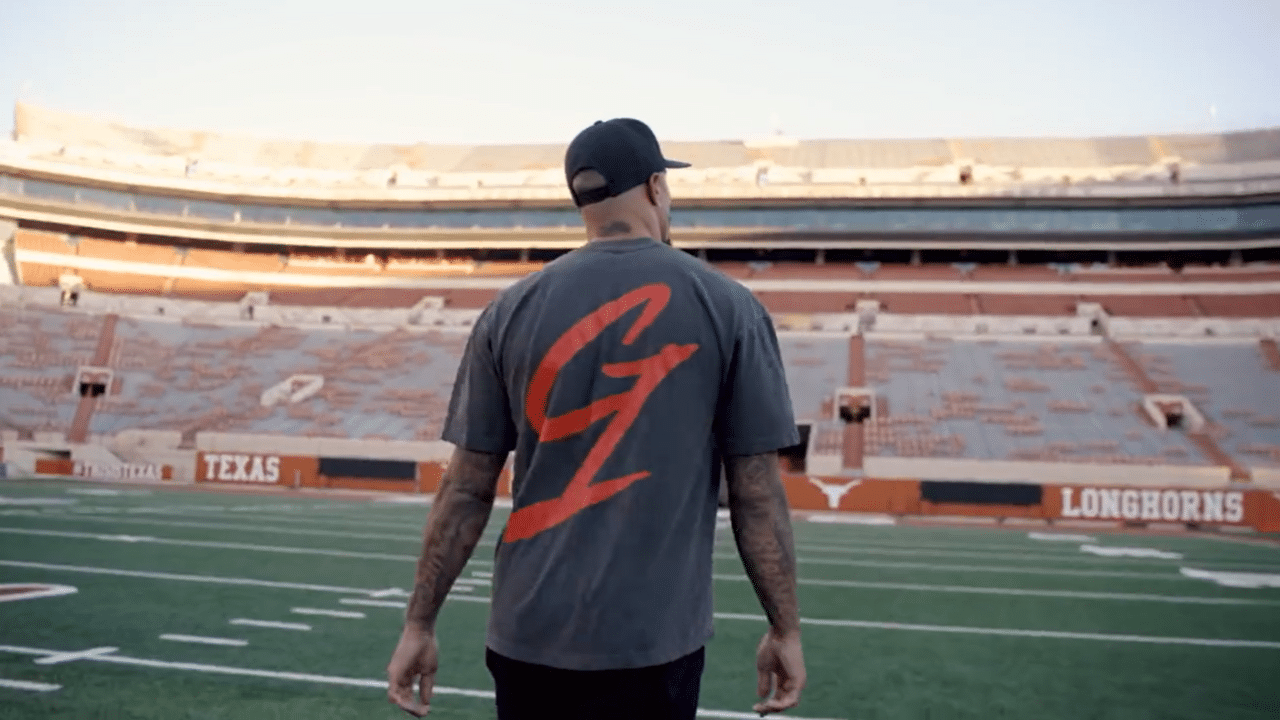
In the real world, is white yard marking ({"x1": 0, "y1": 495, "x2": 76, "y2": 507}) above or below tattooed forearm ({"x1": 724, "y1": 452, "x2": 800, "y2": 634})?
below

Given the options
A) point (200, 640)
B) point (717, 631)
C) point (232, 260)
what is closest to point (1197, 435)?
point (717, 631)

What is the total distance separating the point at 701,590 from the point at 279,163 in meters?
46.1

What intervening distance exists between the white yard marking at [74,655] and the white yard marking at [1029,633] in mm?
4127

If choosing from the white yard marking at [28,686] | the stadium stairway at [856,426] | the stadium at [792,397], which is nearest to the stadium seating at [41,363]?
the stadium at [792,397]

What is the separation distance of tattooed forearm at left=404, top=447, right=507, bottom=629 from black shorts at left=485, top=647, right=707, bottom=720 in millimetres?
266

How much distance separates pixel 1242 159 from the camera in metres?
40.0

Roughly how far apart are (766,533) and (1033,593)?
847cm

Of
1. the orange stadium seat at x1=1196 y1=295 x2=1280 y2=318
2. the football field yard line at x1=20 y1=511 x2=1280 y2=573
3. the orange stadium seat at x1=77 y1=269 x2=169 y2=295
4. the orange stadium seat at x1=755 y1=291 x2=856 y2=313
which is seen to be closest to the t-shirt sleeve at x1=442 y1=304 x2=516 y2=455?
the football field yard line at x1=20 y1=511 x2=1280 y2=573

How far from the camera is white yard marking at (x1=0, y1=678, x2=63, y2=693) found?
202 inches

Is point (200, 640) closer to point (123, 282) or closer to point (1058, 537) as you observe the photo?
point (1058, 537)

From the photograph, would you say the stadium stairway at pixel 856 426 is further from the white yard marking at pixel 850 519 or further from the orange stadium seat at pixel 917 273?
the orange stadium seat at pixel 917 273

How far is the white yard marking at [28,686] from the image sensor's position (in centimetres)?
513

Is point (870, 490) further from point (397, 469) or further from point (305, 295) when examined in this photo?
point (305, 295)

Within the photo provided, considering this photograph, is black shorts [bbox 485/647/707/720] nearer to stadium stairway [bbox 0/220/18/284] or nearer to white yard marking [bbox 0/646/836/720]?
white yard marking [bbox 0/646/836/720]
